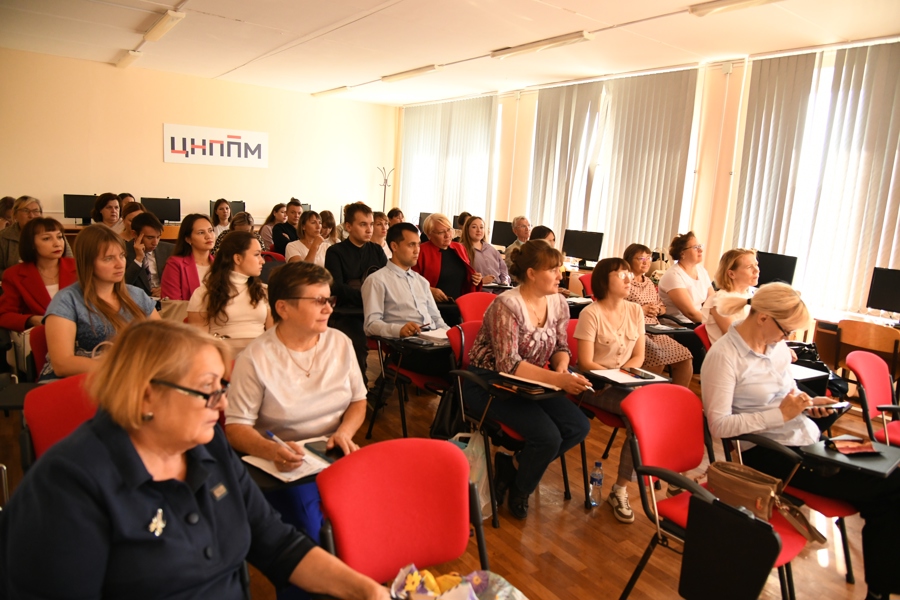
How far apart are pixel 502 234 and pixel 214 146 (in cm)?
543

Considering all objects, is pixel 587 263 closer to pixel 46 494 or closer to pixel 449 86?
→ pixel 449 86

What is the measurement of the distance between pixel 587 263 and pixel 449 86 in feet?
12.6

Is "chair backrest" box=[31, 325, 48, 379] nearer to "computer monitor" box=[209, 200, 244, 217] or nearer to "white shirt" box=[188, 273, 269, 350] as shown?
"white shirt" box=[188, 273, 269, 350]

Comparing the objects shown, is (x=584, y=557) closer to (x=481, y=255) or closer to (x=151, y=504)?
(x=151, y=504)

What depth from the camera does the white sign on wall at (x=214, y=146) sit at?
1020 cm

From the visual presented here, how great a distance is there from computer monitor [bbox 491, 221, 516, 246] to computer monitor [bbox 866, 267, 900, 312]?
4.97 meters

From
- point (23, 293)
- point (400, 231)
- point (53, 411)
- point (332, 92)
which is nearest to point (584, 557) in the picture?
point (53, 411)

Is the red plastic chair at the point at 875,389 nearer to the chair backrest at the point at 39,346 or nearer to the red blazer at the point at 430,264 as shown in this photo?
the red blazer at the point at 430,264

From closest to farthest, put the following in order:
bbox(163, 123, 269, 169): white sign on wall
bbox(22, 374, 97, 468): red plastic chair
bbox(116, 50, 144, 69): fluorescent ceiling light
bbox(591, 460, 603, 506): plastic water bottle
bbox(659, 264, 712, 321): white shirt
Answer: bbox(22, 374, 97, 468): red plastic chair → bbox(591, 460, 603, 506): plastic water bottle → bbox(659, 264, 712, 321): white shirt → bbox(116, 50, 144, 69): fluorescent ceiling light → bbox(163, 123, 269, 169): white sign on wall

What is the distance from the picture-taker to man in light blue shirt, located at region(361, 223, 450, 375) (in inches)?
159

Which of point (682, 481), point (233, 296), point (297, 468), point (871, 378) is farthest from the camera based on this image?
A: point (233, 296)

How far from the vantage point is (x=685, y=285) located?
514 centimetres

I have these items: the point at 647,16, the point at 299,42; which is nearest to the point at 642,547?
the point at 647,16

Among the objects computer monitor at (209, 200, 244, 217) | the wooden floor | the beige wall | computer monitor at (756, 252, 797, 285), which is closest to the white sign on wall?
the beige wall
